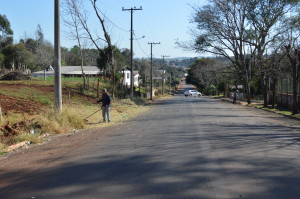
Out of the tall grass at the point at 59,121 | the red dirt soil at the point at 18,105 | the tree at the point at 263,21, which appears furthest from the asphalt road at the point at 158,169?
the tree at the point at 263,21

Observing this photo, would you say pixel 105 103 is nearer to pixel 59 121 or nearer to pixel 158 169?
pixel 59 121

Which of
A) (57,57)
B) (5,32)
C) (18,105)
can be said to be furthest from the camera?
(5,32)

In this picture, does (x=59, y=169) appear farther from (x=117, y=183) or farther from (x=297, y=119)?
(x=297, y=119)

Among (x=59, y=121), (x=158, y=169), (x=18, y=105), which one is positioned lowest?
(x=158, y=169)

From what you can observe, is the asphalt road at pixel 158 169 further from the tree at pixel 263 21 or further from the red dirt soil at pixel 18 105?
the tree at pixel 263 21

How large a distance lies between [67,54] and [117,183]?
88.1 m

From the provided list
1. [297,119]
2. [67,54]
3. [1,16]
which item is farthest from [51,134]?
[67,54]

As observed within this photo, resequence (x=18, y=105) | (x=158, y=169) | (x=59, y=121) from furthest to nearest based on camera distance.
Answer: (x=18, y=105)
(x=59, y=121)
(x=158, y=169)

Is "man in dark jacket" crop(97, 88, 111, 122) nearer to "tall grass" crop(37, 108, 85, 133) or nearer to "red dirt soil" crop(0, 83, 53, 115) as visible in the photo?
"tall grass" crop(37, 108, 85, 133)

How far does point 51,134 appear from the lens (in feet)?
45.4

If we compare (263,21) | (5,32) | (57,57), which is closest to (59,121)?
(57,57)

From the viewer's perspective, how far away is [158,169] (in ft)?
25.1

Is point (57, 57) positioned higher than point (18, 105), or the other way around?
point (57, 57)

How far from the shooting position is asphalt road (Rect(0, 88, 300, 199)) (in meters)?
6.17
